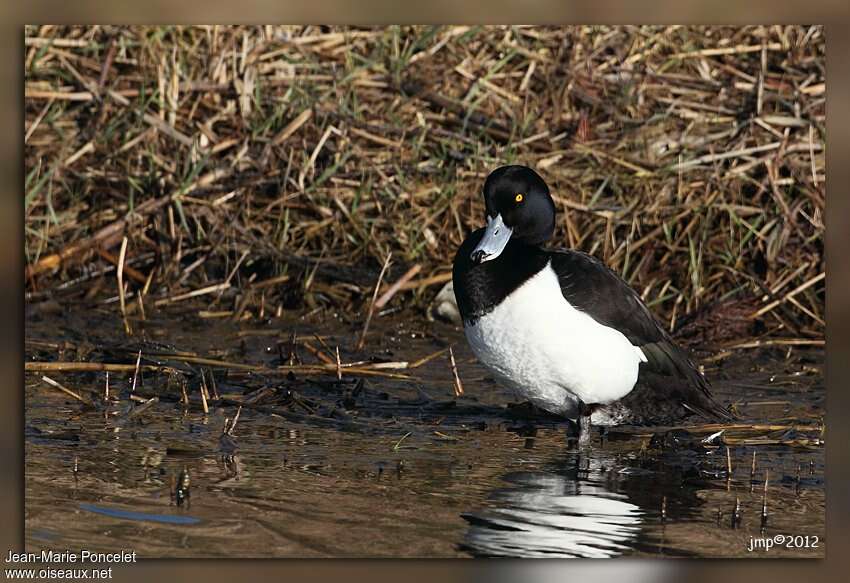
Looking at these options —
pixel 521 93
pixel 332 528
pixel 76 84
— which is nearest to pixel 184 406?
pixel 332 528

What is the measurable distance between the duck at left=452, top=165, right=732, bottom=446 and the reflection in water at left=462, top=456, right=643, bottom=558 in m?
0.32

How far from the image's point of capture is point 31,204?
20.2 ft

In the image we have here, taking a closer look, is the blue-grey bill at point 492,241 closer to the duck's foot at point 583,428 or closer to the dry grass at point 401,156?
the duck's foot at point 583,428

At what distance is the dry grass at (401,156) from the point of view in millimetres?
6148

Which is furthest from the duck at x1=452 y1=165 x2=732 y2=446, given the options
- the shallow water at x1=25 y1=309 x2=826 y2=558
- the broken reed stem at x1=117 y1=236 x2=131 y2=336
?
the broken reed stem at x1=117 y1=236 x2=131 y2=336

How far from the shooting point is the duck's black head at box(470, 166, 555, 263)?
463 centimetres

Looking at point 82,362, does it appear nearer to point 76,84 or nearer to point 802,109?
point 76,84

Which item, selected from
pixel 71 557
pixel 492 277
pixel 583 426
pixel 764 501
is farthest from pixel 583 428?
pixel 71 557

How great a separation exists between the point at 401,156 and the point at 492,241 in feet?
6.47

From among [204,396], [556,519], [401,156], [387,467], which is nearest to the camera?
[556,519]

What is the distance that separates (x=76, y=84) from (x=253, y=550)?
3.37m

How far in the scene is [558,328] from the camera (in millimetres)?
4363

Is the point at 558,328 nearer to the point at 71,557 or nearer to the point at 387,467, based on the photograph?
the point at 387,467

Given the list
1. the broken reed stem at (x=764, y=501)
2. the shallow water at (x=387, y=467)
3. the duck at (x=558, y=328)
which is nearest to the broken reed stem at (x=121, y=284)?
the shallow water at (x=387, y=467)
